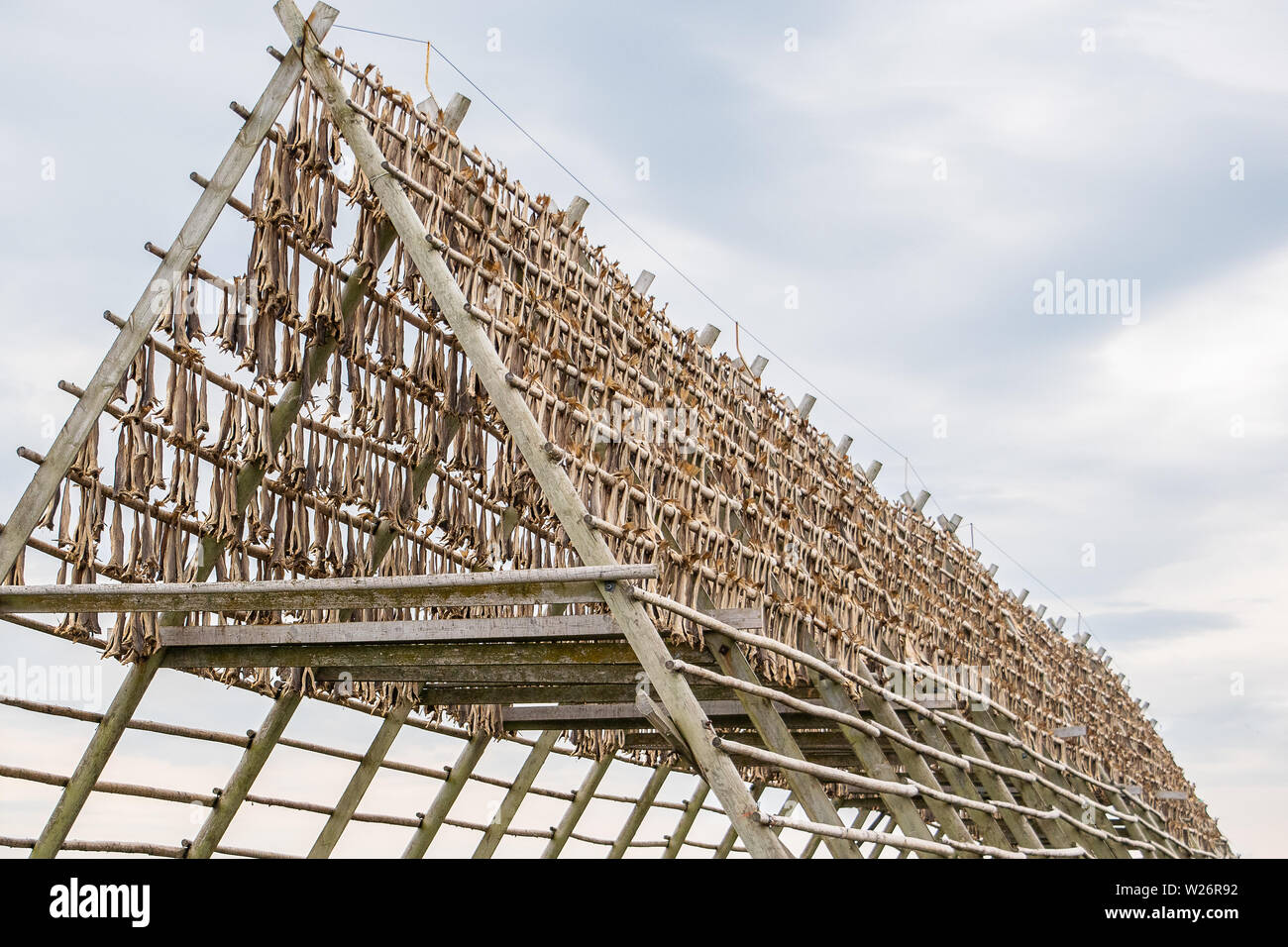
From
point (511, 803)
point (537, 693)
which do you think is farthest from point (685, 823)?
point (537, 693)

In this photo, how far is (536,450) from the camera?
383cm

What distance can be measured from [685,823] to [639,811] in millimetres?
948

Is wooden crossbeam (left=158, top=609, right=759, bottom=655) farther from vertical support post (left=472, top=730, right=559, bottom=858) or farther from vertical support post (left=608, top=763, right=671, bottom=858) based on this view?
vertical support post (left=608, top=763, right=671, bottom=858)

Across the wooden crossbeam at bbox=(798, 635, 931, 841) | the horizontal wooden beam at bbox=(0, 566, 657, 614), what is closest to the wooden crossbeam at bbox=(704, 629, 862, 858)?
the wooden crossbeam at bbox=(798, 635, 931, 841)

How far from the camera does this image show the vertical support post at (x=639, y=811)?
29.8 feet

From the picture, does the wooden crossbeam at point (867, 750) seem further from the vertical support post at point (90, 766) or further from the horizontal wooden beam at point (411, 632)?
the vertical support post at point (90, 766)

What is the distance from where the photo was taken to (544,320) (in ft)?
14.9

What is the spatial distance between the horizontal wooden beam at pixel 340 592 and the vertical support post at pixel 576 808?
4.58 metres

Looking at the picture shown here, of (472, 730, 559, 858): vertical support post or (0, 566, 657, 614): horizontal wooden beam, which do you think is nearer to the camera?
(0, 566, 657, 614): horizontal wooden beam

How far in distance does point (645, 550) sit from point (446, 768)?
329 cm

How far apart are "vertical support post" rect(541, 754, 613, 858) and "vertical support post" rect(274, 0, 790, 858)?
4768 mm

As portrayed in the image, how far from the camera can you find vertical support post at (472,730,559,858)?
746cm

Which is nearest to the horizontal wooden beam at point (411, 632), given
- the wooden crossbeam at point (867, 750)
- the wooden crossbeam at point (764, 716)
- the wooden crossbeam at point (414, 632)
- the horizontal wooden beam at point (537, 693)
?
the wooden crossbeam at point (414, 632)
